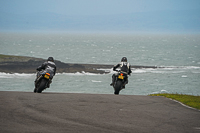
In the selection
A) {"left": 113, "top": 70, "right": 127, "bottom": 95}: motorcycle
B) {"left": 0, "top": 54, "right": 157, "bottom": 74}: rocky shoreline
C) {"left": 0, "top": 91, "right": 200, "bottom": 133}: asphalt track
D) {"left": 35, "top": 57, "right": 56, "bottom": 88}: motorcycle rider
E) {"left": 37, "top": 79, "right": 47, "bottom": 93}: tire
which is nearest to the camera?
{"left": 0, "top": 91, "right": 200, "bottom": 133}: asphalt track

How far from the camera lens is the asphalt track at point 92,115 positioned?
8.92 metres

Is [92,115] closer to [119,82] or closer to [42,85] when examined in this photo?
→ [42,85]

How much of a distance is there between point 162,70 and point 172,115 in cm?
6577

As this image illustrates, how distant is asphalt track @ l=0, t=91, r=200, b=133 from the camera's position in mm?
8924

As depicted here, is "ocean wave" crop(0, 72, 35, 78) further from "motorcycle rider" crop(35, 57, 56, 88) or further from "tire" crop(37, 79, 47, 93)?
"tire" crop(37, 79, 47, 93)

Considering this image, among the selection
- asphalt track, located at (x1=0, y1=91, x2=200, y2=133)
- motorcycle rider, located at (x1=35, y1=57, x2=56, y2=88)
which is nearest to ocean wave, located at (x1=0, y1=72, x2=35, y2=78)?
motorcycle rider, located at (x1=35, y1=57, x2=56, y2=88)

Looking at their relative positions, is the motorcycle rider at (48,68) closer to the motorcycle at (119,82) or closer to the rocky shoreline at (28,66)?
the motorcycle at (119,82)

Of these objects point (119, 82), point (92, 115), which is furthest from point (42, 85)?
point (92, 115)

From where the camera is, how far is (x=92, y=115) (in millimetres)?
10477

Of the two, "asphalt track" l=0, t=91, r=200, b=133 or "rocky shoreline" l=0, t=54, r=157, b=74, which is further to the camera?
"rocky shoreline" l=0, t=54, r=157, b=74

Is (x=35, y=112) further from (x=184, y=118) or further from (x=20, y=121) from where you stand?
(x=184, y=118)

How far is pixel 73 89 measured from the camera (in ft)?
172

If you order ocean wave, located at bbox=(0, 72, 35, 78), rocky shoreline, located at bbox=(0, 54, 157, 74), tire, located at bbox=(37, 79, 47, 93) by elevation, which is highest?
rocky shoreline, located at bbox=(0, 54, 157, 74)

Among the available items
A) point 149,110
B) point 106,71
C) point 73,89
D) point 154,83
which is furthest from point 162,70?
point 149,110
